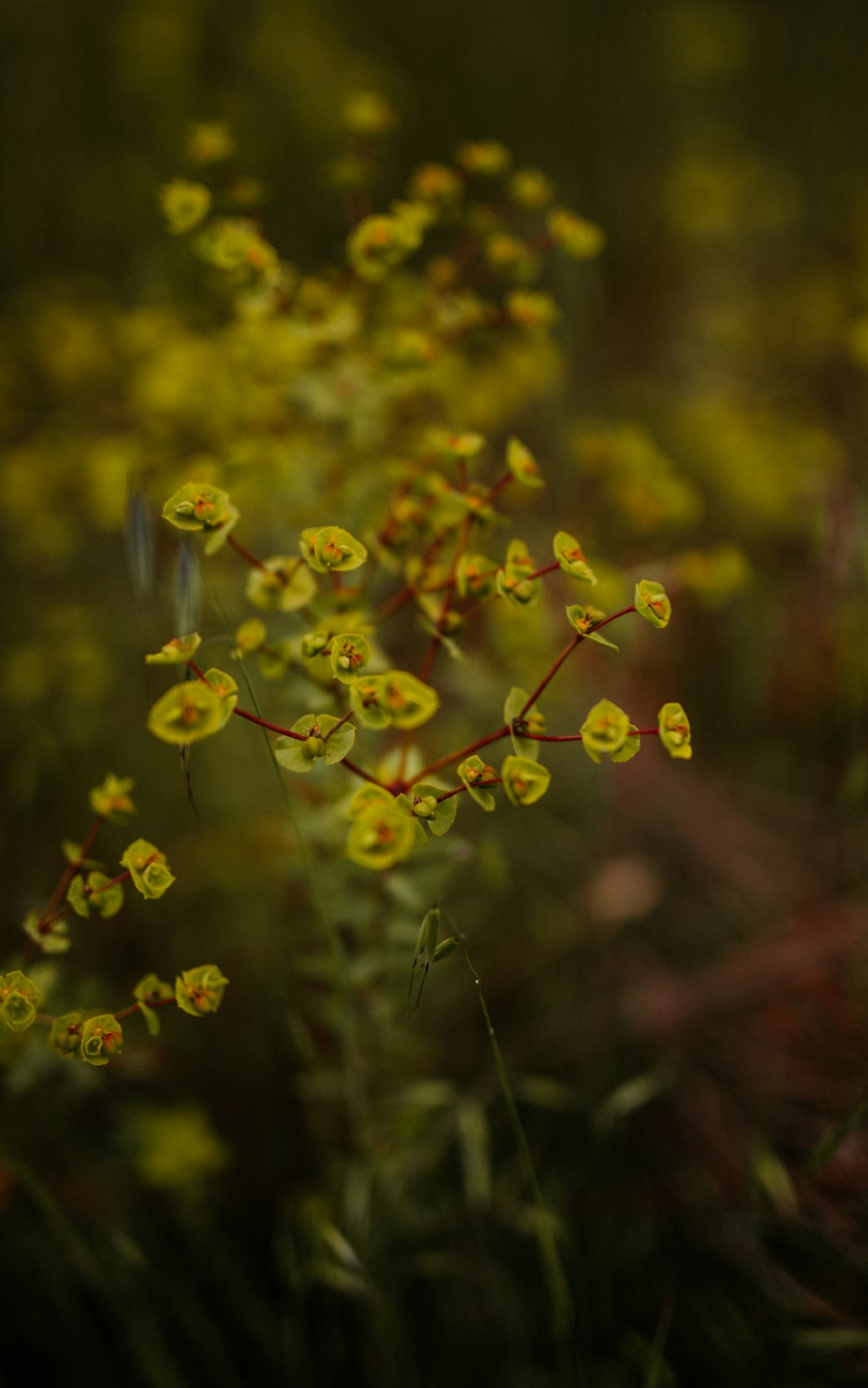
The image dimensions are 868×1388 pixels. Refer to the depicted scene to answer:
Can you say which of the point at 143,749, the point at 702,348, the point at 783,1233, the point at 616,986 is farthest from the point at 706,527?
the point at 783,1233

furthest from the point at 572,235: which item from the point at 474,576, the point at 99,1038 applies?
the point at 99,1038

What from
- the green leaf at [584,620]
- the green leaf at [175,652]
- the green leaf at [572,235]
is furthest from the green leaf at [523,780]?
the green leaf at [572,235]

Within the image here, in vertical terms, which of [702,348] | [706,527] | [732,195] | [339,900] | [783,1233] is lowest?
[783,1233]

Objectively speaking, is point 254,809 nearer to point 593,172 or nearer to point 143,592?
point 143,592

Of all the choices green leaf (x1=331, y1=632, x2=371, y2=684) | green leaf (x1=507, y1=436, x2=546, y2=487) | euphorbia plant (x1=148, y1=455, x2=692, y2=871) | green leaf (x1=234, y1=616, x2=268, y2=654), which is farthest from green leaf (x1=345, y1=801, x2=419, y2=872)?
green leaf (x1=507, y1=436, x2=546, y2=487)

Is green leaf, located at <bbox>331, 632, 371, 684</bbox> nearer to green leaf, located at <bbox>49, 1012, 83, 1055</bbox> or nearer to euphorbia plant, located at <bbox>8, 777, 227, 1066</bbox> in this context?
euphorbia plant, located at <bbox>8, 777, 227, 1066</bbox>

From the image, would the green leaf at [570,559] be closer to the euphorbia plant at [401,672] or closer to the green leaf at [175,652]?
the euphorbia plant at [401,672]
